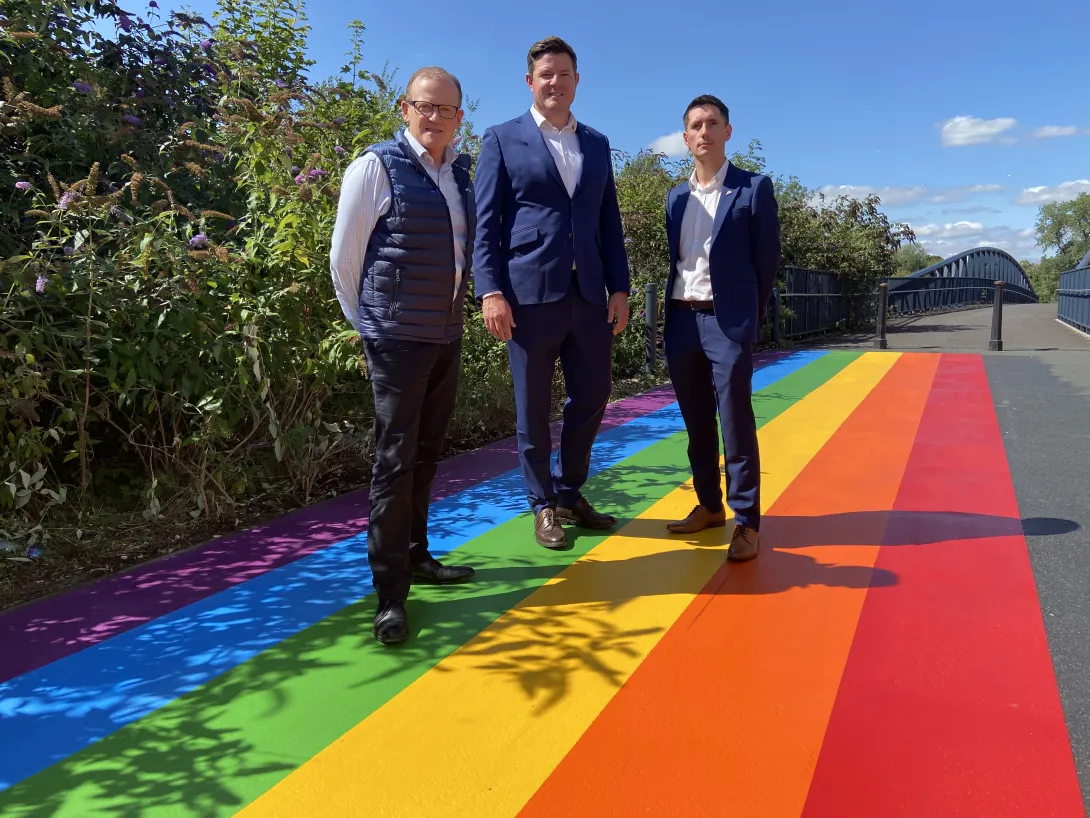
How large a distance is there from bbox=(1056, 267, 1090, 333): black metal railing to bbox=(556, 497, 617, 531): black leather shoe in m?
16.2

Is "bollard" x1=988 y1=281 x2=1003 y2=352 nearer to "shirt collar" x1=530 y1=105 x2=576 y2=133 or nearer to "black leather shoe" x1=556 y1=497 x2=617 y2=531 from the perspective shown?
"black leather shoe" x1=556 y1=497 x2=617 y2=531

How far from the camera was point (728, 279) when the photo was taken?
3354 millimetres

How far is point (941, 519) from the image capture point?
155 inches

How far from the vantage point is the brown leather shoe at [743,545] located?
3.34m

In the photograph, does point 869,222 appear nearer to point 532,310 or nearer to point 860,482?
point 860,482

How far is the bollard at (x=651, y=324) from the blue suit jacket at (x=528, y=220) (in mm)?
6142

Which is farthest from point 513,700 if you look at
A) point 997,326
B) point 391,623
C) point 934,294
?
point 934,294

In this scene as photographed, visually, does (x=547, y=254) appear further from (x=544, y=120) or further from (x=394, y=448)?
(x=394, y=448)

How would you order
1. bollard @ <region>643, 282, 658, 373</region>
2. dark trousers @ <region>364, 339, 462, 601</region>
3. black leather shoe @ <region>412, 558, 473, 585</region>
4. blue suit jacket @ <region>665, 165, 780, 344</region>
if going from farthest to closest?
bollard @ <region>643, 282, 658, 373</region>
blue suit jacket @ <region>665, 165, 780, 344</region>
black leather shoe @ <region>412, 558, 473, 585</region>
dark trousers @ <region>364, 339, 462, 601</region>

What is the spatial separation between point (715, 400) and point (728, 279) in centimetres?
62

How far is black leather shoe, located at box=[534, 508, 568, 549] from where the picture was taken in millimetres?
3572

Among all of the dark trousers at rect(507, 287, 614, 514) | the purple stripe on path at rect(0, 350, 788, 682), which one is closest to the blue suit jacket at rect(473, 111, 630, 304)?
the dark trousers at rect(507, 287, 614, 514)

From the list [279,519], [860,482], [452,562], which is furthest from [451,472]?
[860,482]

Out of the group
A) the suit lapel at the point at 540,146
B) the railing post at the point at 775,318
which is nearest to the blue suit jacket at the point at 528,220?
the suit lapel at the point at 540,146
